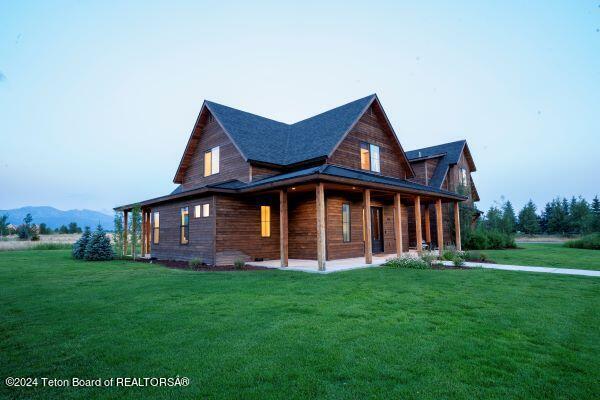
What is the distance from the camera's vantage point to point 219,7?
2425cm

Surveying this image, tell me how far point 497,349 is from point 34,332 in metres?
6.34

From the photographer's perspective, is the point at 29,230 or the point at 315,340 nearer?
the point at 315,340

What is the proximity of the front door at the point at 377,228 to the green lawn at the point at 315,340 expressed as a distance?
31.0 ft

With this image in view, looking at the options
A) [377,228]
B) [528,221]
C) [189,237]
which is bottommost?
[528,221]

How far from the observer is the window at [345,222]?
585 inches

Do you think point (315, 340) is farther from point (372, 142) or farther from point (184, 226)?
point (372, 142)

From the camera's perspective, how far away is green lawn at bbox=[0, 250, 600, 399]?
2.77 metres

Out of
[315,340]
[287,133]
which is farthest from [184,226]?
[315,340]

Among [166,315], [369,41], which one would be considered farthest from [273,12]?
[166,315]

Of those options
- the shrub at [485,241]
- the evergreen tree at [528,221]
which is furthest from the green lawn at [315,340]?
the evergreen tree at [528,221]

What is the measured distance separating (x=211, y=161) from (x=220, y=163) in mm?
1093

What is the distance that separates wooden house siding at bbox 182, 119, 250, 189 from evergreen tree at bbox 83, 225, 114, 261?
18.1ft

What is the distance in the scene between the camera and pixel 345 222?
1495cm

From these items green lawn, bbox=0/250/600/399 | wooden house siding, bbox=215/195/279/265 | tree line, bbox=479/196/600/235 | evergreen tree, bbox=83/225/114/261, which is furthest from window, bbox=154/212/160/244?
tree line, bbox=479/196/600/235
